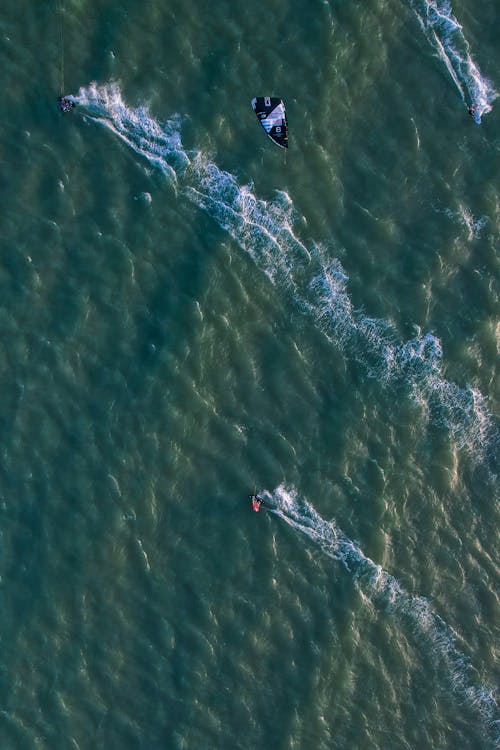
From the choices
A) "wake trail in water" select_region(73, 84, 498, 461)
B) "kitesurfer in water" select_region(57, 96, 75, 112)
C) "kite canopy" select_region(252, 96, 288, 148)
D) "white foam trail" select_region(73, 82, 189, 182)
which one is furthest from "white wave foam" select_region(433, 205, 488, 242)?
"kitesurfer in water" select_region(57, 96, 75, 112)

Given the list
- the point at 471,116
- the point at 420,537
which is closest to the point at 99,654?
the point at 420,537

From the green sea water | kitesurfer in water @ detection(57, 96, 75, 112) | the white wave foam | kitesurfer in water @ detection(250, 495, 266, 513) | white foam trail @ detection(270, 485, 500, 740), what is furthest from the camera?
the white wave foam

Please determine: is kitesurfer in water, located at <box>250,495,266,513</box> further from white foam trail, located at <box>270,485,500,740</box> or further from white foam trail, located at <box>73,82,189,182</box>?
white foam trail, located at <box>73,82,189,182</box>

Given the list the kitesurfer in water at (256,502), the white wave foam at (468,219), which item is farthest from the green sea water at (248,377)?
the kitesurfer in water at (256,502)

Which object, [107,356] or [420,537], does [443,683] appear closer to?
[420,537]

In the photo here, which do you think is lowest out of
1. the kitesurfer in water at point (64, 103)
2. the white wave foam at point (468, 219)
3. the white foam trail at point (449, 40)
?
the white wave foam at point (468, 219)

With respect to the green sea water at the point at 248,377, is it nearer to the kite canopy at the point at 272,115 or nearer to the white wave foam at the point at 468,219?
the white wave foam at the point at 468,219

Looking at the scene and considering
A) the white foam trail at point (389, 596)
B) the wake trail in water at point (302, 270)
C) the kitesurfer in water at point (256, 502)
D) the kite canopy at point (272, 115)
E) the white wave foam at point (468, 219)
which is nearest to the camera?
the kite canopy at point (272, 115)
